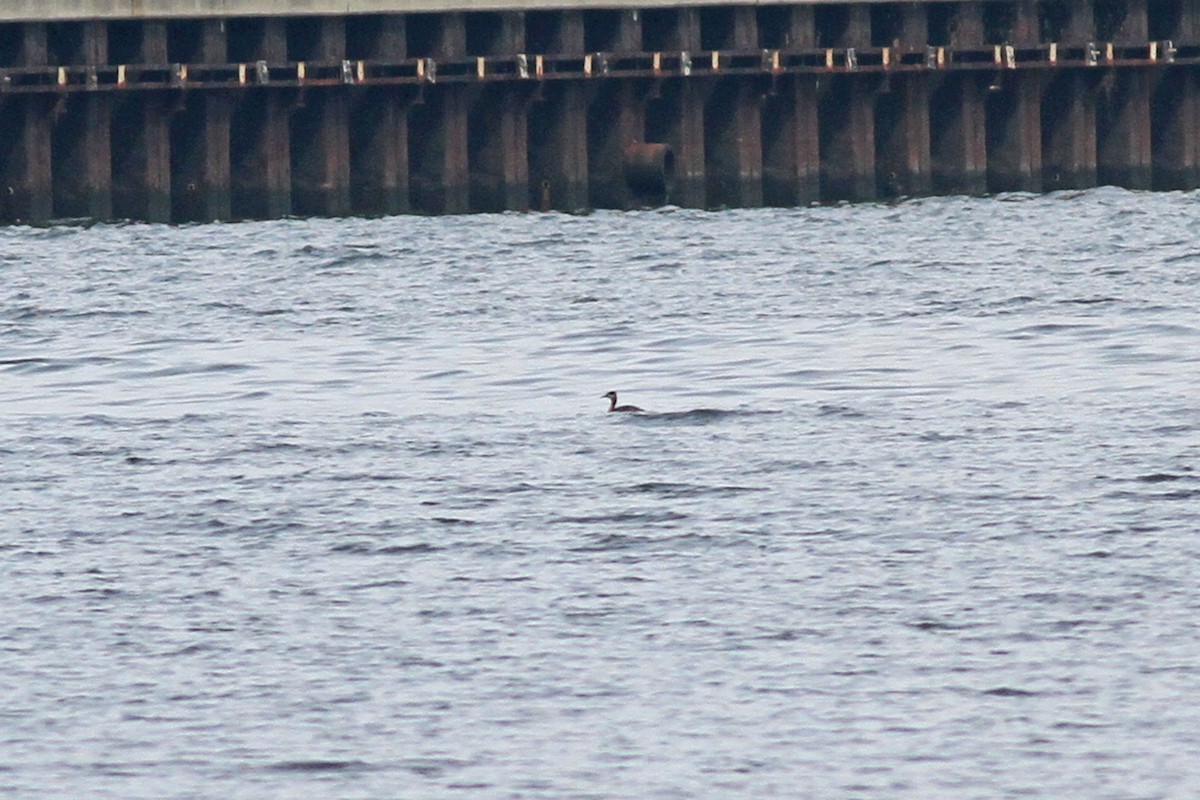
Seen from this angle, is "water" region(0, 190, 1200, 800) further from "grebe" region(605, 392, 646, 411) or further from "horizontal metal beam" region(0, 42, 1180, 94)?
"horizontal metal beam" region(0, 42, 1180, 94)

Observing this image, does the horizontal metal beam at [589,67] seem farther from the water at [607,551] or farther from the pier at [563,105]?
the water at [607,551]

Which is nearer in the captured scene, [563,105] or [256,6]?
[256,6]

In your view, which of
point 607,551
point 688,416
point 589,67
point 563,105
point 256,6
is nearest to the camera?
point 607,551

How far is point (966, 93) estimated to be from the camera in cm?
5784

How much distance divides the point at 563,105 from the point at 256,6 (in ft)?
24.6

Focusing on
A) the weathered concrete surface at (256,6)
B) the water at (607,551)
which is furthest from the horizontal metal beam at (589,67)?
the water at (607,551)

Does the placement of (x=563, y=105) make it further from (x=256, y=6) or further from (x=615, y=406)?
(x=615, y=406)

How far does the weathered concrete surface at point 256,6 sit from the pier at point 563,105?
5cm

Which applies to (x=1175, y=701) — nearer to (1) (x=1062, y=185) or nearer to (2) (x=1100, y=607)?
(2) (x=1100, y=607)

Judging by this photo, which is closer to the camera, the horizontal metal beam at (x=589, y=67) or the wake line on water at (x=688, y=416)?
the wake line on water at (x=688, y=416)

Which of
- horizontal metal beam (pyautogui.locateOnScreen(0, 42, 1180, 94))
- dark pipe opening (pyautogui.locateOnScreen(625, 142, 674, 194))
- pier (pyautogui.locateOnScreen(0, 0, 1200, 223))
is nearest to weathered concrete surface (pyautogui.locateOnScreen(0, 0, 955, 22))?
pier (pyautogui.locateOnScreen(0, 0, 1200, 223))

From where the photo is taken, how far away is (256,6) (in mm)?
56844

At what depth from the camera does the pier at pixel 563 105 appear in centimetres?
5531

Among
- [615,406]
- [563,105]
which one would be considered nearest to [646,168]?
[563,105]
